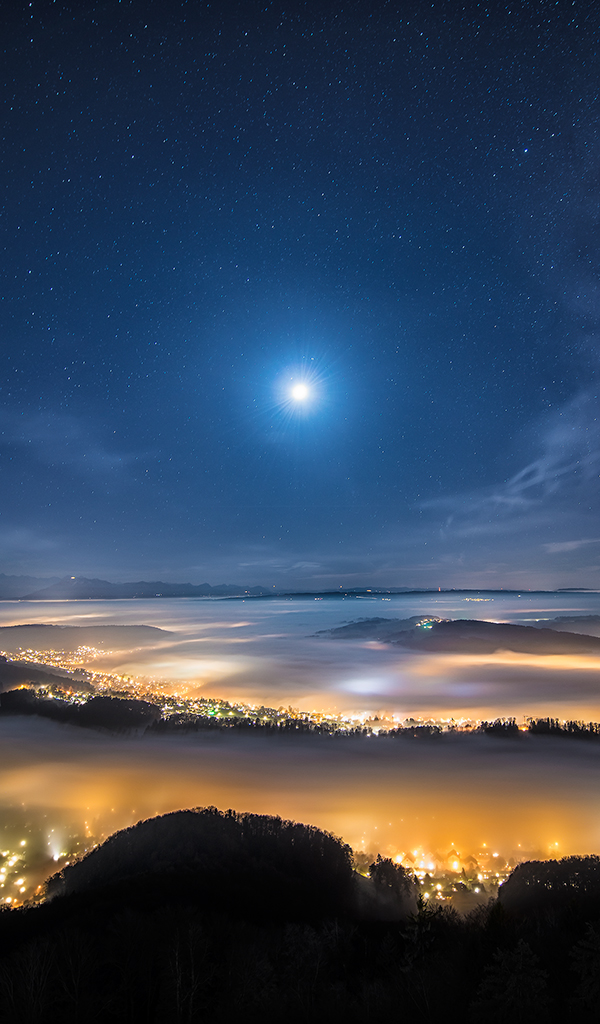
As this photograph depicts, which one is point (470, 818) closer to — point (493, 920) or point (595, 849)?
point (595, 849)

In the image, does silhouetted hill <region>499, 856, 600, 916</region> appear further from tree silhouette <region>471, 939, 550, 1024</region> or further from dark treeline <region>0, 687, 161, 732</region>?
dark treeline <region>0, 687, 161, 732</region>

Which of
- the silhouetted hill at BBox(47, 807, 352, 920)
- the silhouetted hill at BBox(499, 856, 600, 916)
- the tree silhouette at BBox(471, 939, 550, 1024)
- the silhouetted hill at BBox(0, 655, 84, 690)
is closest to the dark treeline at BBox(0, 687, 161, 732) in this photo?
the silhouetted hill at BBox(0, 655, 84, 690)

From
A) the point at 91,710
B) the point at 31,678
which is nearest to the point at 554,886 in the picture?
the point at 91,710

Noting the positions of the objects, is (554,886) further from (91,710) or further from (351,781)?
(91,710)

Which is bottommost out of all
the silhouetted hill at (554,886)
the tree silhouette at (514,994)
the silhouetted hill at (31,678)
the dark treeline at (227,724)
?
the dark treeline at (227,724)

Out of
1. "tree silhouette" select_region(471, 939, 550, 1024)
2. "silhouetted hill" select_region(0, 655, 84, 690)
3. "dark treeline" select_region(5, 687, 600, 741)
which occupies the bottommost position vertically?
"dark treeline" select_region(5, 687, 600, 741)

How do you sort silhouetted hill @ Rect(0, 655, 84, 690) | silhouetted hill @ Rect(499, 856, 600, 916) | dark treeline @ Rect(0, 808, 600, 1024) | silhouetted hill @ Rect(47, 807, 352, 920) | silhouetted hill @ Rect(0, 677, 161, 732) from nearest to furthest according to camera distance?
dark treeline @ Rect(0, 808, 600, 1024) < silhouetted hill @ Rect(499, 856, 600, 916) < silhouetted hill @ Rect(47, 807, 352, 920) < silhouetted hill @ Rect(0, 677, 161, 732) < silhouetted hill @ Rect(0, 655, 84, 690)

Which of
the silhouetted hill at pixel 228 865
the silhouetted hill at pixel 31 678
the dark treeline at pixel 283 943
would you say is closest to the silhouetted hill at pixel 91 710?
the silhouetted hill at pixel 31 678

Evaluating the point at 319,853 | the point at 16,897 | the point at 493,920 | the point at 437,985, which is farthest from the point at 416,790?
the point at 16,897

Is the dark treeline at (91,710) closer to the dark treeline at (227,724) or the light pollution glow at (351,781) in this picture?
the dark treeline at (227,724)
